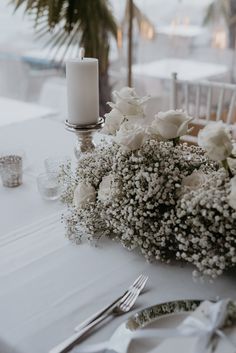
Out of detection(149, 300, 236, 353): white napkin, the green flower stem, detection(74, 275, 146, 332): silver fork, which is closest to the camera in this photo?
detection(149, 300, 236, 353): white napkin

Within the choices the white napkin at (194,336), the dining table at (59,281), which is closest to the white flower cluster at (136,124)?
the dining table at (59,281)

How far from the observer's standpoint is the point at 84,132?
1.33m

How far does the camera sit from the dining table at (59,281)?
834 millimetres

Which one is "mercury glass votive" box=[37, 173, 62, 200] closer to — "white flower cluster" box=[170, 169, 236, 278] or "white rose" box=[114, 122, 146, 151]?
"white rose" box=[114, 122, 146, 151]

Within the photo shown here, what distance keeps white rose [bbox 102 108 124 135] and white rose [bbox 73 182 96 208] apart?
14 cm

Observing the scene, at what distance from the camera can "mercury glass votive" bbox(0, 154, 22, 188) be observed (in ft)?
4.70

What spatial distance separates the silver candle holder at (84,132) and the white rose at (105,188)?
0.27 meters

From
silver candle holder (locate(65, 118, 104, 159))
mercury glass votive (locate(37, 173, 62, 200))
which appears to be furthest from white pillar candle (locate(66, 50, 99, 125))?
mercury glass votive (locate(37, 173, 62, 200))

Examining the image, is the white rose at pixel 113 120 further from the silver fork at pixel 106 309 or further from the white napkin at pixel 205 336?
the white napkin at pixel 205 336

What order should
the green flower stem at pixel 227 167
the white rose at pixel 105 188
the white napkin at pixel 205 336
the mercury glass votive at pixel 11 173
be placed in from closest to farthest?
1. the white napkin at pixel 205 336
2. the green flower stem at pixel 227 167
3. the white rose at pixel 105 188
4. the mercury glass votive at pixel 11 173

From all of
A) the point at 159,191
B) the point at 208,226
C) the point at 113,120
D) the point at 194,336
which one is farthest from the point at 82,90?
the point at 194,336

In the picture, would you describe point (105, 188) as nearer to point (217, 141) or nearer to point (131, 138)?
point (131, 138)

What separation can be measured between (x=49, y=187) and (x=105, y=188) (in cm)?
32

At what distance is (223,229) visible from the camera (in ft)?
2.87
